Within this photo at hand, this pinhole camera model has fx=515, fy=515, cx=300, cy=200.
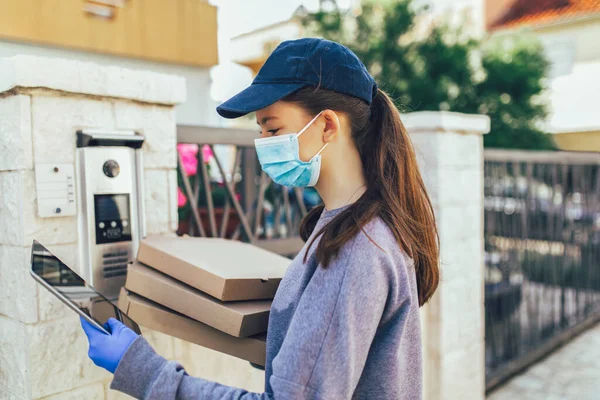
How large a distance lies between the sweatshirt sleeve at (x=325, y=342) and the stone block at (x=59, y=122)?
809mm

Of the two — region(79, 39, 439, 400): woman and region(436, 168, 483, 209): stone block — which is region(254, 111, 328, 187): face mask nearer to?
region(79, 39, 439, 400): woman

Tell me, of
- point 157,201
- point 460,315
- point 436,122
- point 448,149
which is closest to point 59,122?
A: point 157,201

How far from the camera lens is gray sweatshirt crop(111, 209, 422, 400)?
1.05 metres

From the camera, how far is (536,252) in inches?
187

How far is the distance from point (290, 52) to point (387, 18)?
1076cm

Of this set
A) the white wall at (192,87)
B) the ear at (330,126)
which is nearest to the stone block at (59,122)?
the ear at (330,126)

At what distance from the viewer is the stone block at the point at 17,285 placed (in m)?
1.61

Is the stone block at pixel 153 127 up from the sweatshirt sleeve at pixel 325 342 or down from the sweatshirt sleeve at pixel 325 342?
up

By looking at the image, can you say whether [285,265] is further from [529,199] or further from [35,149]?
[529,199]

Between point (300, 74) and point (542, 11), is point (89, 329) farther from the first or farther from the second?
Answer: point (542, 11)

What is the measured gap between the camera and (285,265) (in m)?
1.81

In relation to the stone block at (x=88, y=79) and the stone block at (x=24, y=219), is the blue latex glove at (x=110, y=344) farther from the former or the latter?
the stone block at (x=88, y=79)

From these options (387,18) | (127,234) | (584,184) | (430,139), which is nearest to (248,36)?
(387,18)

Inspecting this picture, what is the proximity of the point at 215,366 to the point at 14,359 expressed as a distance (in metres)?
0.78
